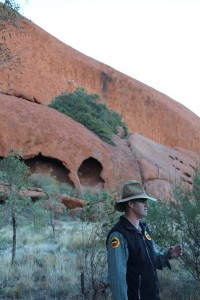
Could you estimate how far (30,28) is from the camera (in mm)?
33719

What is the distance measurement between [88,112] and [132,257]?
22134mm

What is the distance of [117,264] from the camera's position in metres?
2.86

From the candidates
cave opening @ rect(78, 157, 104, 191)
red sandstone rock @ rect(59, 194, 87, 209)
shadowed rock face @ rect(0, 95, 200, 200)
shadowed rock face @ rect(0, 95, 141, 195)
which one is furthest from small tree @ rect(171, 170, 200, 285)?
cave opening @ rect(78, 157, 104, 191)

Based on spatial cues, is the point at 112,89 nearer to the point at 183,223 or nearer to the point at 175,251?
the point at 183,223

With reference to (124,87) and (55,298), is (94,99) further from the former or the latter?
(55,298)

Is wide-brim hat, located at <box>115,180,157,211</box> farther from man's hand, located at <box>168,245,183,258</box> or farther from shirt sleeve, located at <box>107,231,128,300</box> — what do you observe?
man's hand, located at <box>168,245,183,258</box>

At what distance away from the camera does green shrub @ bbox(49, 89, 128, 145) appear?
23.9 m

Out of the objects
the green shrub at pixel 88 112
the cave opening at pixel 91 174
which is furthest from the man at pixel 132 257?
the green shrub at pixel 88 112

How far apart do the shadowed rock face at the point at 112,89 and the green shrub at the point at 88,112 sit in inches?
285

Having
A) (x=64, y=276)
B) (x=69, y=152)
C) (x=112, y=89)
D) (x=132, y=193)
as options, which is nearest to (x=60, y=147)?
(x=69, y=152)

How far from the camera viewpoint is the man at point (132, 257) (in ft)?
9.36

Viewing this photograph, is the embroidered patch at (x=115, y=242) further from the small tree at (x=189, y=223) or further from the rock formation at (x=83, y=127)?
the rock formation at (x=83, y=127)

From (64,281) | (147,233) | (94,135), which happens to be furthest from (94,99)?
(147,233)

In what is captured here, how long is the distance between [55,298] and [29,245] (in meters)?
4.33
